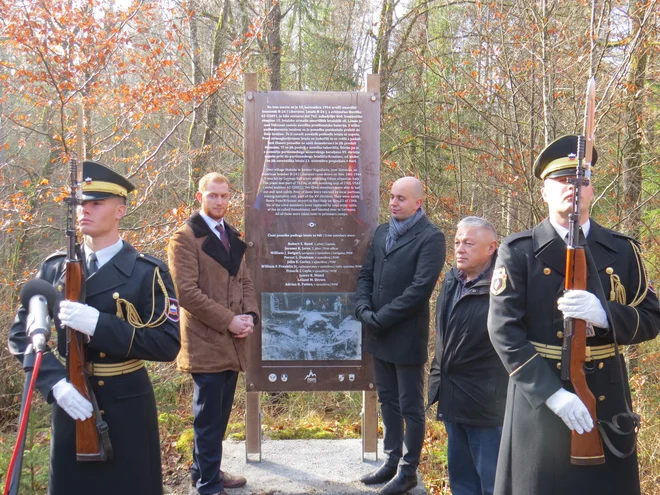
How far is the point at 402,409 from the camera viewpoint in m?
4.34

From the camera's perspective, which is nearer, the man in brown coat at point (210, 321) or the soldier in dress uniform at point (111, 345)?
the soldier in dress uniform at point (111, 345)

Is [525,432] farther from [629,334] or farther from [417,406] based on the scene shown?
[417,406]

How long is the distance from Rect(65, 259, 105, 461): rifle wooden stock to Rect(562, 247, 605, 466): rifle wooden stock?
2171 mm

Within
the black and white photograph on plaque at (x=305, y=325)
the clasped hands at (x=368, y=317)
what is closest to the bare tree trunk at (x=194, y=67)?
the black and white photograph on plaque at (x=305, y=325)

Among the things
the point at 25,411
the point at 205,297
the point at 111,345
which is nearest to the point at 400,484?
the point at 205,297

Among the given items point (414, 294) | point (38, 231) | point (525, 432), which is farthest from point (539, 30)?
point (38, 231)

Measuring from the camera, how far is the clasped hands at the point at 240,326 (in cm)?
432

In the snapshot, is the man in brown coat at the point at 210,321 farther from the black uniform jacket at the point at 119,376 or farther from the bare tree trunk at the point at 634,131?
the bare tree trunk at the point at 634,131

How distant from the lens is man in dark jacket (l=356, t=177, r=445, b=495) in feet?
14.2

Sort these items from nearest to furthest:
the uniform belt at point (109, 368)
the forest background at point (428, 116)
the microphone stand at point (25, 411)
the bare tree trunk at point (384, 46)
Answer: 1. the microphone stand at point (25, 411)
2. the uniform belt at point (109, 368)
3. the forest background at point (428, 116)
4. the bare tree trunk at point (384, 46)

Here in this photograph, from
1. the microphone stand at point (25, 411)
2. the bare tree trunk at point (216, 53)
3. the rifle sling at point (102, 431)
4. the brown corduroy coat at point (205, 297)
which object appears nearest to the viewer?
the microphone stand at point (25, 411)

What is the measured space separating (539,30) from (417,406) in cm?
417

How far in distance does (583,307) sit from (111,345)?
2144 mm

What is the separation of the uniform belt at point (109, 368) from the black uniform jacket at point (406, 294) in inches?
71.9
